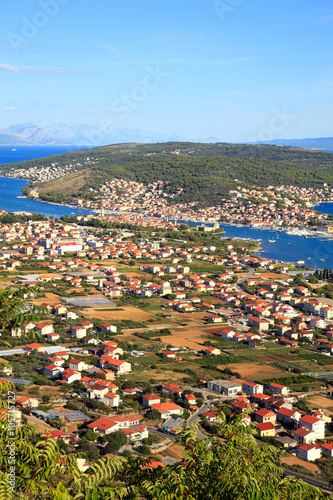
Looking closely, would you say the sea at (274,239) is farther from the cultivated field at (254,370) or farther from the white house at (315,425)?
the white house at (315,425)

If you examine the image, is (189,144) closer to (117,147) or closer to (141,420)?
(117,147)

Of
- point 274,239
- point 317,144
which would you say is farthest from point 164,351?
point 317,144

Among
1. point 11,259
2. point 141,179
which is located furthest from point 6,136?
point 11,259

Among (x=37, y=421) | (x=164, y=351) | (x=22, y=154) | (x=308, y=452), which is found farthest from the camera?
(x=22, y=154)

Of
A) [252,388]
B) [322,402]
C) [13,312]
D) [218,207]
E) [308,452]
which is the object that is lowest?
[322,402]

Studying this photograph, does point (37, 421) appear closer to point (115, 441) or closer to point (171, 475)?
point (115, 441)

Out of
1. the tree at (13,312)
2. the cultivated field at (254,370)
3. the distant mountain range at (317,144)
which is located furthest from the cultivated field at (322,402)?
the distant mountain range at (317,144)
